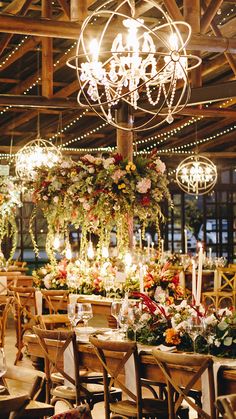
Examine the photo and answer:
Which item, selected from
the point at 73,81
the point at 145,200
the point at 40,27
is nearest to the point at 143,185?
the point at 145,200

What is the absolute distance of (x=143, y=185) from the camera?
8.93 m

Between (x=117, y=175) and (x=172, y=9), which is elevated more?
(x=172, y=9)

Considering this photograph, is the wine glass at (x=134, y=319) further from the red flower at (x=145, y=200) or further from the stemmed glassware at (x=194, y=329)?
the red flower at (x=145, y=200)

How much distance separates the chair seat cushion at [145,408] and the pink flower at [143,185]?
3584 millimetres

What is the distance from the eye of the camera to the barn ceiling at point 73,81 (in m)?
9.31

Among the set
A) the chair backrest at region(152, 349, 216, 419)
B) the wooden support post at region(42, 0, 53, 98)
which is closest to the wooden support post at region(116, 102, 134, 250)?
the wooden support post at region(42, 0, 53, 98)

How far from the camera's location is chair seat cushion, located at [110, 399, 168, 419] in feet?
17.8

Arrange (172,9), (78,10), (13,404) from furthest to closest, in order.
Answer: (172,9)
(78,10)
(13,404)

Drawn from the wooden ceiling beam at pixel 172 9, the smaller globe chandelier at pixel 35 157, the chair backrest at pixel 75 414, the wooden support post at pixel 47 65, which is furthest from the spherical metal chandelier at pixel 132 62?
the smaller globe chandelier at pixel 35 157

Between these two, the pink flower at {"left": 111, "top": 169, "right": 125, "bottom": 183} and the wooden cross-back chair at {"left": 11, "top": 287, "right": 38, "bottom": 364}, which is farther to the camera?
the wooden cross-back chair at {"left": 11, "top": 287, "right": 38, "bottom": 364}

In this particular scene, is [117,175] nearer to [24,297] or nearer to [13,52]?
[24,297]

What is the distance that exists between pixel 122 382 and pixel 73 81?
9.72 metres

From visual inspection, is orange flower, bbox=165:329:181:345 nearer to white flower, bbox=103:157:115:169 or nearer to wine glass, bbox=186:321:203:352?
wine glass, bbox=186:321:203:352

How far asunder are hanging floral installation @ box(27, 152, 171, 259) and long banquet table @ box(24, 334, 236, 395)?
110 inches
